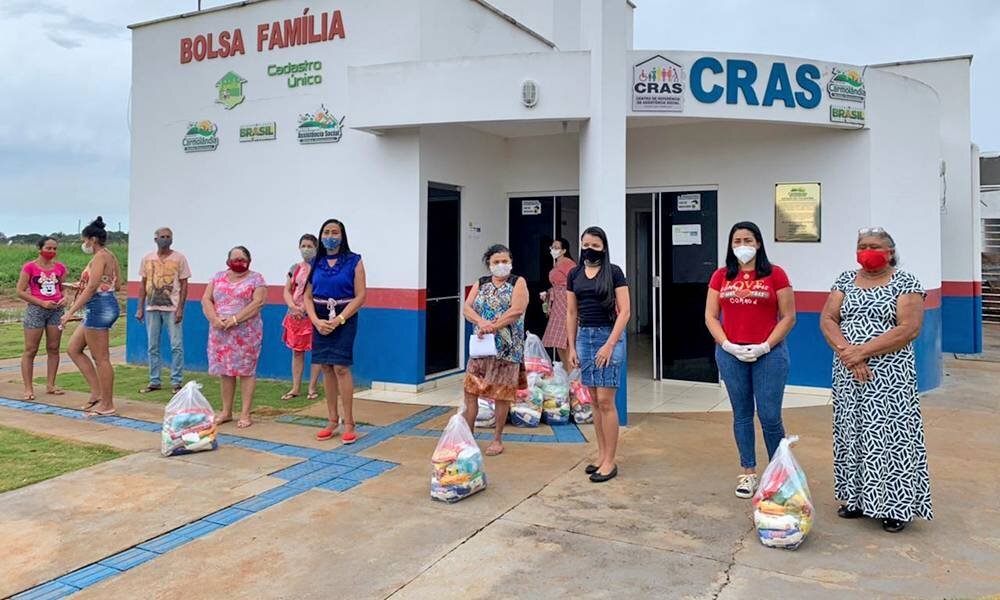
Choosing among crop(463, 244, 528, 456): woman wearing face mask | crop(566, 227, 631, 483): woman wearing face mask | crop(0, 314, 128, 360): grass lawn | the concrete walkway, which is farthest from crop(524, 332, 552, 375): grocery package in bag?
crop(0, 314, 128, 360): grass lawn

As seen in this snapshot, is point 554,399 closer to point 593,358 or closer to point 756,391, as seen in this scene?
point 593,358

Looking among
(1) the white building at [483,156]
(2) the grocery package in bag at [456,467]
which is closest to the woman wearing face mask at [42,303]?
(1) the white building at [483,156]

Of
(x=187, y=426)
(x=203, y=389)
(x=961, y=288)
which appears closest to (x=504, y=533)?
(x=187, y=426)

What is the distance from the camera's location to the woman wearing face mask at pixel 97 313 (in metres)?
6.84

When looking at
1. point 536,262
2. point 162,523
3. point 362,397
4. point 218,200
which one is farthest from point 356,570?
point 218,200

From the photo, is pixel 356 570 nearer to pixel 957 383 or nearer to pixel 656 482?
pixel 656 482

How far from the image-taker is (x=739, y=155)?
8375mm

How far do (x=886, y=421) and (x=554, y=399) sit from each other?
121 inches

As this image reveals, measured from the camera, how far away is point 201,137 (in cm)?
954

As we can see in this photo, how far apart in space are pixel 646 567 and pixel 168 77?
9145mm

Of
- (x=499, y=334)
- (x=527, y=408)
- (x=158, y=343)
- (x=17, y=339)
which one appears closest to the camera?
(x=499, y=334)

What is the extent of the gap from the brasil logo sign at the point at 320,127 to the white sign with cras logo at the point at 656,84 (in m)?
3.47

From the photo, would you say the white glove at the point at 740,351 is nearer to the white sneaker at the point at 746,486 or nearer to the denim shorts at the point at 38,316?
the white sneaker at the point at 746,486

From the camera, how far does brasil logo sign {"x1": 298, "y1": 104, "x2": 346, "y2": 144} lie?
8.57m
